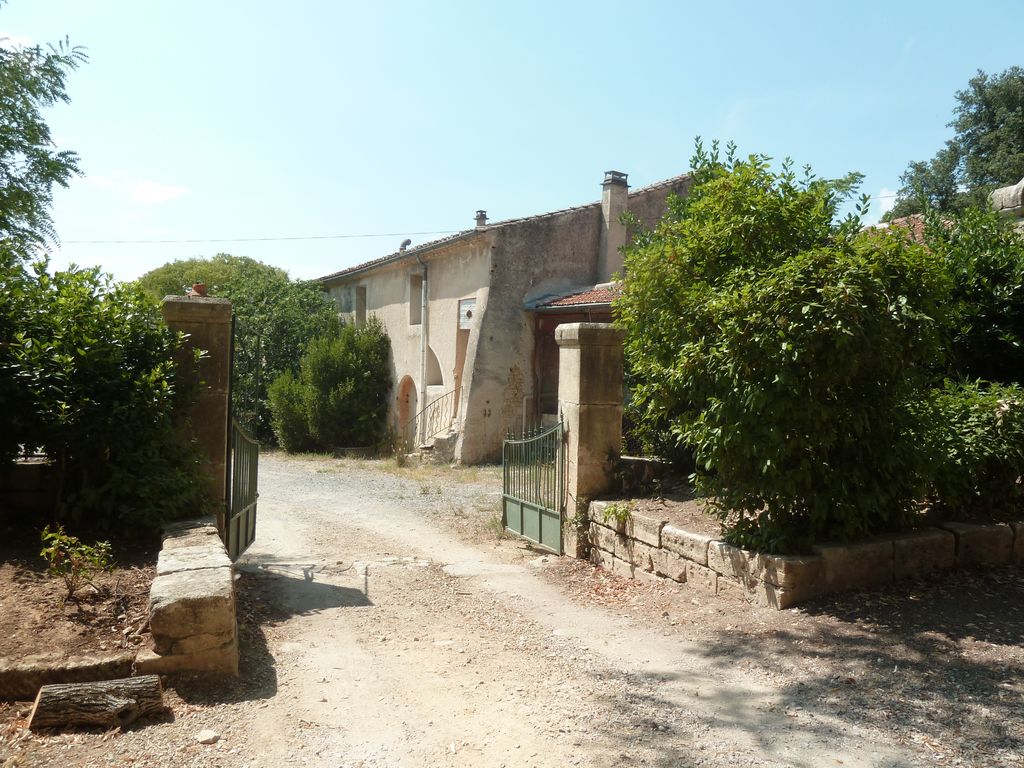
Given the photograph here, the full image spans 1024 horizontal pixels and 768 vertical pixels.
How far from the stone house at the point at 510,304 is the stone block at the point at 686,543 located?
883 centimetres

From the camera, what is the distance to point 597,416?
7.40 metres

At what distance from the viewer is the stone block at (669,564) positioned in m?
6.19

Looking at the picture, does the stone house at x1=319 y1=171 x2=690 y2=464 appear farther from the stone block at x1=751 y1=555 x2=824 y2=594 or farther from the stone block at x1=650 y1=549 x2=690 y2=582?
the stone block at x1=751 y1=555 x2=824 y2=594

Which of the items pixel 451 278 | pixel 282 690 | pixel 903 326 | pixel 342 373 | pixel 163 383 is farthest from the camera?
pixel 342 373

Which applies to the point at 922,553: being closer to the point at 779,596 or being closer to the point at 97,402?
the point at 779,596

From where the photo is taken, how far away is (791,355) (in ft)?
16.4

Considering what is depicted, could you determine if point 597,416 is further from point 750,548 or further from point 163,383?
point 163,383

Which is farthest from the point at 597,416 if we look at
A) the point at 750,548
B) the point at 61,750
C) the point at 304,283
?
the point at 304,283

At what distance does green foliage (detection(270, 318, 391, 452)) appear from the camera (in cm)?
1919

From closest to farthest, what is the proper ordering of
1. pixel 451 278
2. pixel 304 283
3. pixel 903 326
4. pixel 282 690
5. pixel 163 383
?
1. pixel 282 690
2. pixel 903 326
3. pixel 163 383
4. pixel 451 278
5. pixel 304 283

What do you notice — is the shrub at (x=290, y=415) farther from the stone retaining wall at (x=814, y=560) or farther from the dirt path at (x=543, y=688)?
the stone retaining wall at (x=814, y=560)

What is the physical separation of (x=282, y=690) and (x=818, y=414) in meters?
3.65

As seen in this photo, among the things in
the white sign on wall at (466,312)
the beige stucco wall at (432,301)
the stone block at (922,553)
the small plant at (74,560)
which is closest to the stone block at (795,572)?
the stone block at (922,553)

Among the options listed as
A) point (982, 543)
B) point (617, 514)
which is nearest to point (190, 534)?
point (617, 514)
